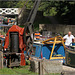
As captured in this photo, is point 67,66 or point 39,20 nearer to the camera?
point 67,66

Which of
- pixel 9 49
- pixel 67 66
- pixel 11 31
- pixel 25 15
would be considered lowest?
pixel 67 66

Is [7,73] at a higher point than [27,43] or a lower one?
lower

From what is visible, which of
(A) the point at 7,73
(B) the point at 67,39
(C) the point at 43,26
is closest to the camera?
(A) the point at 7,73

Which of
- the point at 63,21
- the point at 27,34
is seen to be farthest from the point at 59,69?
the point at 63,21

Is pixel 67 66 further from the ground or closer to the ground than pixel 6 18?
closer to the ground

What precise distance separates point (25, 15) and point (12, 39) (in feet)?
84.1

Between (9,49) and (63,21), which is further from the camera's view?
(63,21)

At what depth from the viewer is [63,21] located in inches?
1432

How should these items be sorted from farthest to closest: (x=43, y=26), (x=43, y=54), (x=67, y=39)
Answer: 1. (x=43, y=26)
2. (x=67, y=39)
3. (x=43, y=54)

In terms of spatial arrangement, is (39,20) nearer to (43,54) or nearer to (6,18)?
(6,18)

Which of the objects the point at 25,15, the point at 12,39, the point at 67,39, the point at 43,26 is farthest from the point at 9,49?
the point at 25,15

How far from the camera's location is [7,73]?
9062 mm

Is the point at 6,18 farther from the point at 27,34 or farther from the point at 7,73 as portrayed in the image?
the point at 7,73

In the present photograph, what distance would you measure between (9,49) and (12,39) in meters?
0.48
